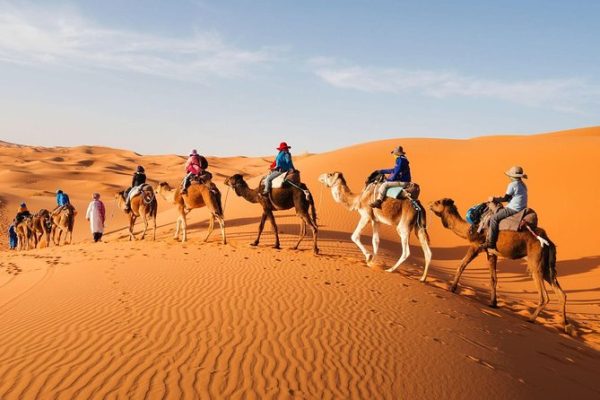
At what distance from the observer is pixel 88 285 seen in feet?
27.5

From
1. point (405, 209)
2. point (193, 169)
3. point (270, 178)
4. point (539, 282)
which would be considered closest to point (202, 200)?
point (193, 169)

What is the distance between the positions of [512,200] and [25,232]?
67.2 feet

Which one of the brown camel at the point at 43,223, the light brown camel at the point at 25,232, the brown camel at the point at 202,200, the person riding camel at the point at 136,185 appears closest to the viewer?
the brown camel at the point at 202,200

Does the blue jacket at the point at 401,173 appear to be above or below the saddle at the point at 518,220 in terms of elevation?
above

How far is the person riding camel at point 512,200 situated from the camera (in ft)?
28.9

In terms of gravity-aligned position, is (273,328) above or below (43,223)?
below

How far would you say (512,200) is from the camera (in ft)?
29.3

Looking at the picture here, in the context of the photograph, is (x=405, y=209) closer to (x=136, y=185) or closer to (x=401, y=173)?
(x=401, y=173)

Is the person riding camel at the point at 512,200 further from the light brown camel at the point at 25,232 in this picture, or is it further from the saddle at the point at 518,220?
the light brown camel at the point at 25,232

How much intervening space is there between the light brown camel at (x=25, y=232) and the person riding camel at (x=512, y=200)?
763 inches

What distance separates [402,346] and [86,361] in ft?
12.6

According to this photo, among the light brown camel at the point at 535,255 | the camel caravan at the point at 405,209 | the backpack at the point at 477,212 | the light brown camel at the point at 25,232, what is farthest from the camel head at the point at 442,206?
the light brown camel at the point at 25,232

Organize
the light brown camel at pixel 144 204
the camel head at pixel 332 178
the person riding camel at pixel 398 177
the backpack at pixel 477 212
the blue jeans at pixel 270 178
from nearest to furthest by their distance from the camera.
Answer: the backpack at pixel 477 212
the person riding camel at pixel 398 177
the camel head at pixel 332 178
the blue jeans at pixel 270 178
the light brown camel at pixel 144 204

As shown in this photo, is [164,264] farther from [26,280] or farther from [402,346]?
[402,346]
